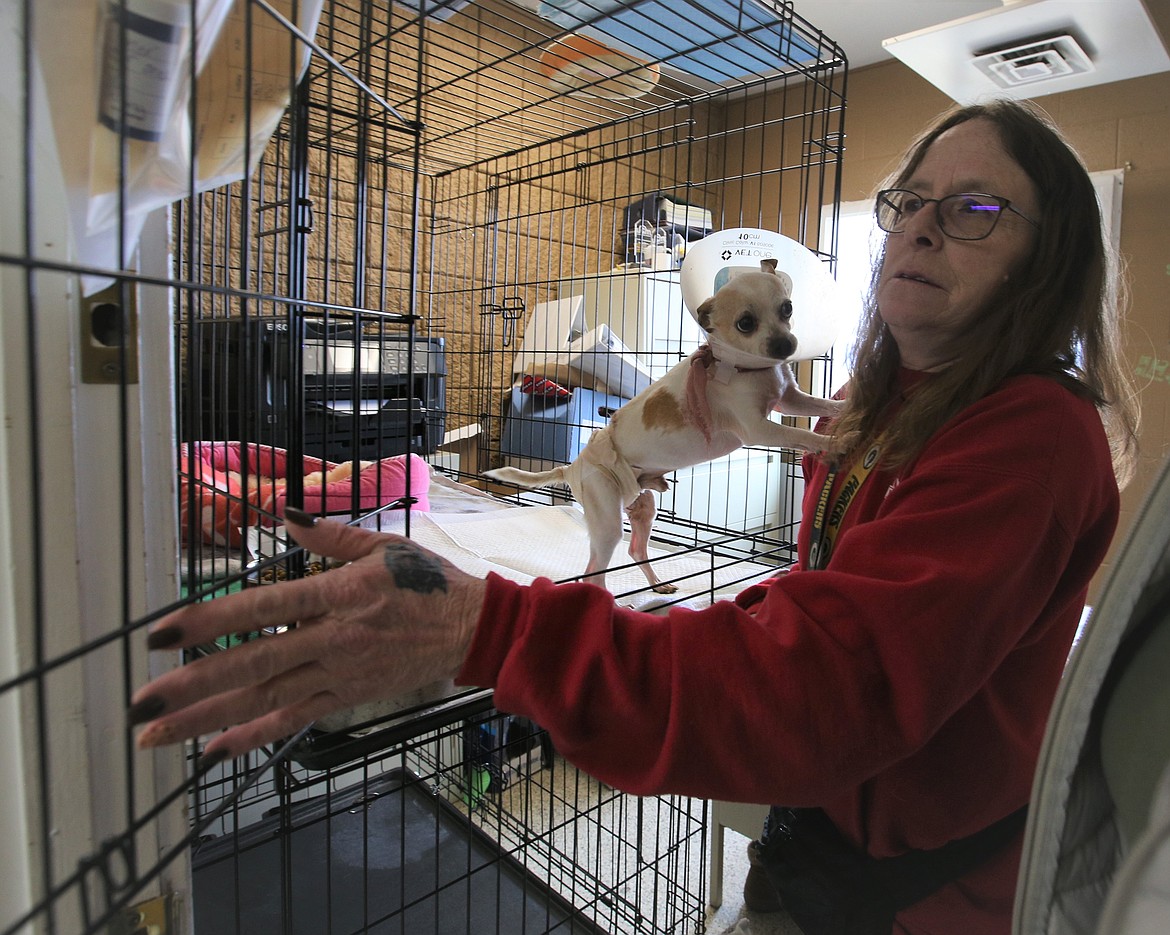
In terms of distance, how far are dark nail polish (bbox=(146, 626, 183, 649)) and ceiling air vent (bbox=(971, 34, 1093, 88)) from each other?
8.51ft

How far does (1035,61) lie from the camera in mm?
2152

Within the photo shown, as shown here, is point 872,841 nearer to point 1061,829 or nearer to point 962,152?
point 1061,829

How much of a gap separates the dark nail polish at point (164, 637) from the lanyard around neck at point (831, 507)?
63cm

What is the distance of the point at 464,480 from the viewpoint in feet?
8.74

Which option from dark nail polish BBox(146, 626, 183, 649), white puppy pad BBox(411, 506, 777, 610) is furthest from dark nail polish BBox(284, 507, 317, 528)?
white puppy pad BBox(411, 506, 777, 610)

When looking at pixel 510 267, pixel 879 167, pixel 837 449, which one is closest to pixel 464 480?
pixel 510 267

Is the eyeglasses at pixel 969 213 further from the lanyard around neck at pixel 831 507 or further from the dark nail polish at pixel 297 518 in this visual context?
the dark nail polish at pixel 297 518

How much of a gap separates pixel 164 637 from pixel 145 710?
42 millimetres

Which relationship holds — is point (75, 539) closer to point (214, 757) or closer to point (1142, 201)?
point (214, 757)

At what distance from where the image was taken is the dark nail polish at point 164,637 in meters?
0.41

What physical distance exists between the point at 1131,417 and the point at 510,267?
271cm

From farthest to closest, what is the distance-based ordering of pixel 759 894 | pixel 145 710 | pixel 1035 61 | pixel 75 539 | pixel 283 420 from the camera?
pixel 1035 61, pixel 283 420, pixel 759 894, pixel 75 539, pixel 145 710

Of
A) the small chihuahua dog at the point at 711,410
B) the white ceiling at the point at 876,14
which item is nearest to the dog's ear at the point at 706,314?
the small chihuahua dog at the point at 711,410

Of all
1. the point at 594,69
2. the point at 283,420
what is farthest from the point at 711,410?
the point at 594,69
